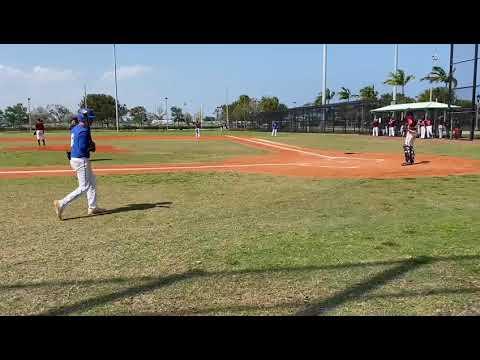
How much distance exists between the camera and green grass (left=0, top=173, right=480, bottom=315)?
3.98m

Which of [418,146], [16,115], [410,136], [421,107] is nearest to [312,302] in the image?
[410,136]

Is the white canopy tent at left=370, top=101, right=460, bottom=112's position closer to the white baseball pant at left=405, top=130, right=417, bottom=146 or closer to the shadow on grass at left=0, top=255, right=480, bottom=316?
the white baseball pant at left=405, top=130, right=417, bottom=146

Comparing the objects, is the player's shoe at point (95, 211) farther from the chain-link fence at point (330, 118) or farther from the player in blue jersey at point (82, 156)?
the chain-link fence at point (330, 118)

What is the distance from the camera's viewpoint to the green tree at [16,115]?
10106 cm

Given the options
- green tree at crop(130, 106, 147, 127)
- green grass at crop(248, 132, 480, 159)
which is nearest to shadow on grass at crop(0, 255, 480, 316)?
green grass at crop(248, 132, 480, 159)

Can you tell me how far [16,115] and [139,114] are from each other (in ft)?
92.3

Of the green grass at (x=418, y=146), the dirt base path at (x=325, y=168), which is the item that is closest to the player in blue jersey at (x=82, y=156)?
the dirt base path at (x=325, y=168)

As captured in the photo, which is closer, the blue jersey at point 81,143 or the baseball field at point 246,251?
the baseball field at point 246,251

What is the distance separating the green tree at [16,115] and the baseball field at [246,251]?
329ft
